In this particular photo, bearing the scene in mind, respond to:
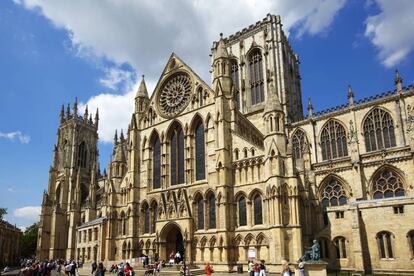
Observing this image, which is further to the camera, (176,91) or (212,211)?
(176,91)

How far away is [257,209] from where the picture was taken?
3231 centimetres

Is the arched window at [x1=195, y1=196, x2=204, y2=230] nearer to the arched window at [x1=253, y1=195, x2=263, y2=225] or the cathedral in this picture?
the cathedral

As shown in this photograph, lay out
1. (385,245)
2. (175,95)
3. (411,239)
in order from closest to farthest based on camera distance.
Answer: (411,239), (385,245), (175,95)

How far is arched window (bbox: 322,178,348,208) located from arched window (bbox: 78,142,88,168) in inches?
2192

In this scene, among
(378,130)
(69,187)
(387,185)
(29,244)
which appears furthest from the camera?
(29,244)

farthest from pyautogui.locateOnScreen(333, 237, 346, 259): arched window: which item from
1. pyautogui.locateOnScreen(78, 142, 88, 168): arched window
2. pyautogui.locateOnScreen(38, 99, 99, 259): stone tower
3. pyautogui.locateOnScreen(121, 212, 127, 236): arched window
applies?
pyautogui.locateOnScreen(78, 142, 88, 168): arched window

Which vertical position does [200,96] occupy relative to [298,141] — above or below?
above

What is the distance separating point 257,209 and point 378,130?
821 inches

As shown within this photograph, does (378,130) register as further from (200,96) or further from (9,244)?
(9,244)

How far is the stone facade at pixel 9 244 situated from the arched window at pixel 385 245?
2657 inches

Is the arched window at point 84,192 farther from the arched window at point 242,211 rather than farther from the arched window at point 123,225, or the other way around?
the arched window at point 242,211

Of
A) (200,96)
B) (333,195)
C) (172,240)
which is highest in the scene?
(200,96)

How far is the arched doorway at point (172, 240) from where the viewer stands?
36875 millimetres

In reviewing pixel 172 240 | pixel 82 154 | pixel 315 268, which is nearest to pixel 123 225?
pixel 172 240
